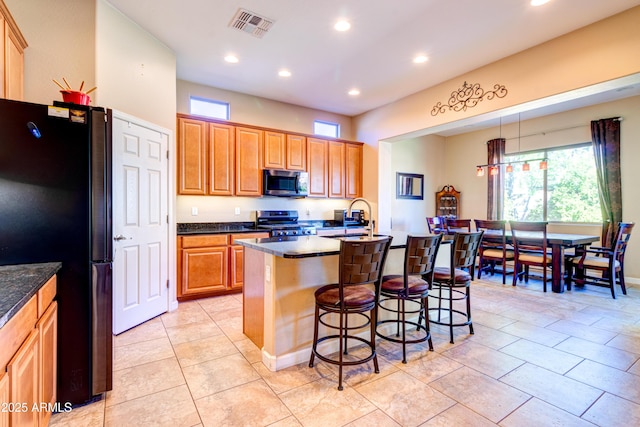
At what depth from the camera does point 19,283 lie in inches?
54.6

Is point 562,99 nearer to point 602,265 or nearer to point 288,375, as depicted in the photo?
point 602,265

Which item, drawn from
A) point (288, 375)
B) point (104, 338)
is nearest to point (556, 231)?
point (288, 375)

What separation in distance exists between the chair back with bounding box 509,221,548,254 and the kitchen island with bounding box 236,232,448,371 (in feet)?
10.4

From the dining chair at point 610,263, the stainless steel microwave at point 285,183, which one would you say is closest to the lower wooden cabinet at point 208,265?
the stainless steel microwave at point 285,183

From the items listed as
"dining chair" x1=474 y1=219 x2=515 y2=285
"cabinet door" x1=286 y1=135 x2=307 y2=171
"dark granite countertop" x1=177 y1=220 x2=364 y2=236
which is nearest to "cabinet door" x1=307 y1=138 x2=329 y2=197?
"cabinet door" x1=286 y1=135 x2=307 y2=171

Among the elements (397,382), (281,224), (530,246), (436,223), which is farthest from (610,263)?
(281,224)

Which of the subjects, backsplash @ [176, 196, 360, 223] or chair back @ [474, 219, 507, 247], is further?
chair back @ [474, 219, 507, 247]

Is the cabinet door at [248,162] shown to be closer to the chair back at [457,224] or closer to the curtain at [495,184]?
the chair back at [457,224]

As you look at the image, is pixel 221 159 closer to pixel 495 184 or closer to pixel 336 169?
pixel 336 169

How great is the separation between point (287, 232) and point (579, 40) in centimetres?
420

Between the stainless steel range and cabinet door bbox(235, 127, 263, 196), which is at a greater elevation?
cabinet door bbox(235, 127, 263, 196)

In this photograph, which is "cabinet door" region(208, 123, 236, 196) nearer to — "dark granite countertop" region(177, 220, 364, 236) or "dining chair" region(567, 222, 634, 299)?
"dark granite countertop" region(177, 220, 364, 236)

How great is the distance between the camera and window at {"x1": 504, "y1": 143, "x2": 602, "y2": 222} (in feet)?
17.8

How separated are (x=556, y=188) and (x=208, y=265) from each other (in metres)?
6.41
